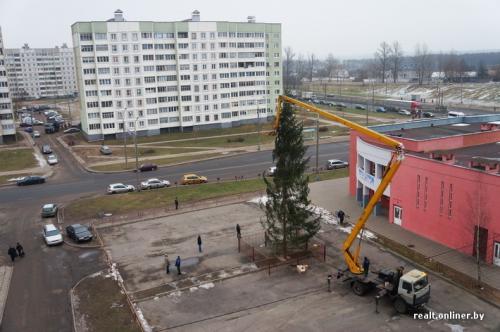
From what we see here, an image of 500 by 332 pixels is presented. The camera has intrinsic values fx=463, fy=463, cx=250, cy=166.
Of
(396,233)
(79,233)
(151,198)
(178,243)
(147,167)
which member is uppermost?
(147,167)

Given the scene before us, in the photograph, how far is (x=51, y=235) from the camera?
36094mm

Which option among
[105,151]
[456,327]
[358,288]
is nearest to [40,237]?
[358,288]

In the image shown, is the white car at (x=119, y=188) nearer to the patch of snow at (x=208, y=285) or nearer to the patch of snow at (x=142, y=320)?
the patch of snow at (x=208, y=285)

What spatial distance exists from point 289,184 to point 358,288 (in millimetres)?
7757

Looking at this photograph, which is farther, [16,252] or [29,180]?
[29,180]

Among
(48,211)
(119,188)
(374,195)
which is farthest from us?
(119,188)

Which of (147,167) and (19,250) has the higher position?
(147,167)

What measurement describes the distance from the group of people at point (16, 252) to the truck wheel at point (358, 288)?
23.4 m

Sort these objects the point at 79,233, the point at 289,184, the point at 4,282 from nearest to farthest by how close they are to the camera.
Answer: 1. the point at 4,282
2. the point at 289,184
3. the point at 79,233

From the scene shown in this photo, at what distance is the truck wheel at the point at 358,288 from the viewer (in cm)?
2552

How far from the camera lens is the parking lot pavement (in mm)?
30047

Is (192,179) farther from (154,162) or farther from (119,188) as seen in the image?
(154,162)

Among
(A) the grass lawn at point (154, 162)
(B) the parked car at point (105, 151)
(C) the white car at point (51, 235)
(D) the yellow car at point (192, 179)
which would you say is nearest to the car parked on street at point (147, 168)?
(A) the grass lawn at point (154, 162)

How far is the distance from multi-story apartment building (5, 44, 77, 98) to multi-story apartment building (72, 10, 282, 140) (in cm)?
11677
